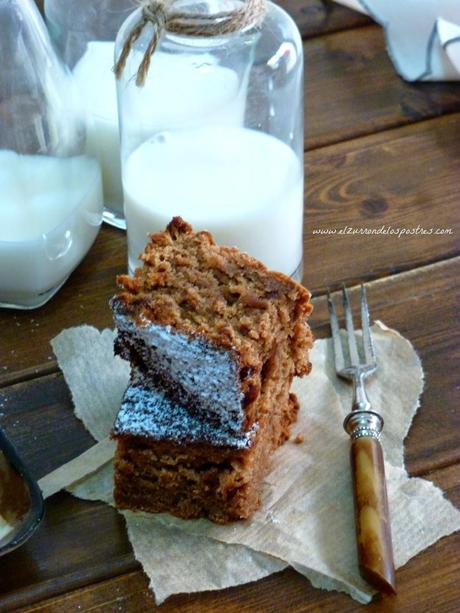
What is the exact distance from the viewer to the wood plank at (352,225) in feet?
3.94

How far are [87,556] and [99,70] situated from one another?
638mm

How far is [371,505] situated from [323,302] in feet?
1.12

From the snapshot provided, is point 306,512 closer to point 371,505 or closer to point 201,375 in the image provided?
point 371,505

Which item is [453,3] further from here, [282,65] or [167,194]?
[167,194]

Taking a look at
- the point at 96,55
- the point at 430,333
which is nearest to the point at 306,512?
the point at 430,333

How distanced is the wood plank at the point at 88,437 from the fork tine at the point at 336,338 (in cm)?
1

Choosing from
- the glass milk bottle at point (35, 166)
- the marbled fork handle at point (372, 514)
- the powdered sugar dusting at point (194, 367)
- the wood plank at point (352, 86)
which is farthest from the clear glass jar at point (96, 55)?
the marbled fork handle at point (372, 514)

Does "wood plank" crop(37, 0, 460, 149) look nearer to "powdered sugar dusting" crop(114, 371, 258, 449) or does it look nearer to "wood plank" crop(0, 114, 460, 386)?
"wood plank" crop(0, 114, 460, 386)

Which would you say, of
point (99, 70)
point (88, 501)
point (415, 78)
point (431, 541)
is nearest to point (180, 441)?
point (88, 501)

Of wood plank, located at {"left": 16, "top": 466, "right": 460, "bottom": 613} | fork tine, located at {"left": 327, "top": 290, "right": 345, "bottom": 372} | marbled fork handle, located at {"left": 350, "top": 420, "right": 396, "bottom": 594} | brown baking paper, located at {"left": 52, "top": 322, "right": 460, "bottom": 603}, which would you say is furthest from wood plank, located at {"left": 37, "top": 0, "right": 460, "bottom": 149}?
wood plank, located at {"left": 16, "top": 466, "right": 460, "bottom": 613}

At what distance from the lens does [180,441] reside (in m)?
0.93

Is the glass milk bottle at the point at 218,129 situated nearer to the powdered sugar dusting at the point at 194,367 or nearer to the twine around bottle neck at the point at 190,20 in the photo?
the twine around bottle neck at the point at 190,20

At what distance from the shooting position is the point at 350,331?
1.14 m

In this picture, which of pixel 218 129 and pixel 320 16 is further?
pixel 320 16
